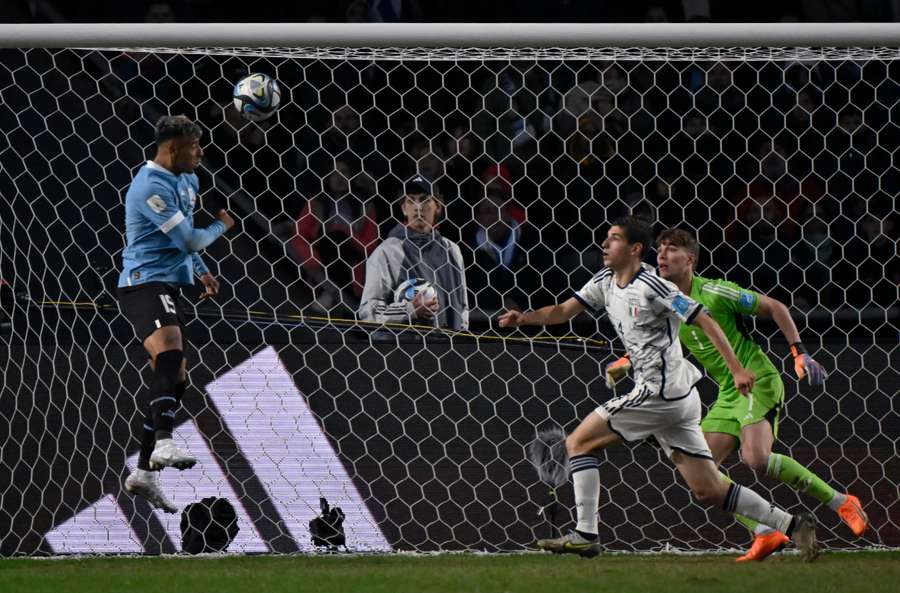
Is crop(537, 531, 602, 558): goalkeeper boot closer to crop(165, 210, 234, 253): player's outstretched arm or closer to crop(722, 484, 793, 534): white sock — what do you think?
crop(722, 484, 793, 534): white sock

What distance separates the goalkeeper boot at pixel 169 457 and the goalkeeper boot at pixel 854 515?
2.79 m

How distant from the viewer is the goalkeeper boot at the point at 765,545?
19.8 ft

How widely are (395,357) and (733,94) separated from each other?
10.4ft

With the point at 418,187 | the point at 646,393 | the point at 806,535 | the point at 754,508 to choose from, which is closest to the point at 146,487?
the point at 418,187

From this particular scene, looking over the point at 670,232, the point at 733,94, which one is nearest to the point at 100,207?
the point at 670,232

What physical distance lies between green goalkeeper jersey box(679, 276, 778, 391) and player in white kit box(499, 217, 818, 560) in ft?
1.77

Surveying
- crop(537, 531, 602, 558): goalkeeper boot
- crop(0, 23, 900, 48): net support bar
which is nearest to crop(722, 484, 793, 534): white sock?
crop(537, 531, 602, 558): goalkeeper boot

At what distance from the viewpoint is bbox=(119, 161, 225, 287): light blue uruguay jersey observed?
19.1 feet

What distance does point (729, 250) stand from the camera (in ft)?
23.7

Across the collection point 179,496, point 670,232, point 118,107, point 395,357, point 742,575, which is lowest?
point 742,575

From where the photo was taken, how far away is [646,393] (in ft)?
18.5

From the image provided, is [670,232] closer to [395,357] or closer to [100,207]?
[395,357]

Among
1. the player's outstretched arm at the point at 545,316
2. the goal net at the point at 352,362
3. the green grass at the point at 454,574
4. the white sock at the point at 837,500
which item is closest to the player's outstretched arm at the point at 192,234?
the goal net at the point at 352,362
